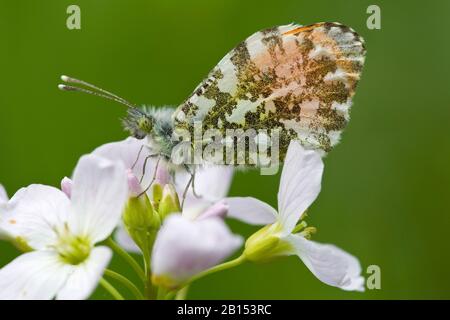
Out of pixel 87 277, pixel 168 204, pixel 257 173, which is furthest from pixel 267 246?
pixel 257 173

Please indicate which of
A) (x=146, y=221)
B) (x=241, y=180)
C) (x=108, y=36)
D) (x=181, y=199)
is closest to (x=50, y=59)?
(x=108, y=36)

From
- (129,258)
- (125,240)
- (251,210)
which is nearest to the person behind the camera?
(129,258)

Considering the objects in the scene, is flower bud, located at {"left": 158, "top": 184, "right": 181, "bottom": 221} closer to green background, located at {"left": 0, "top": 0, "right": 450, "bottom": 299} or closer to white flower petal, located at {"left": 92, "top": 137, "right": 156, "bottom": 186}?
white flower petal, located at {"left": 92, "top": 137, "right": 156, "bottom": 186}

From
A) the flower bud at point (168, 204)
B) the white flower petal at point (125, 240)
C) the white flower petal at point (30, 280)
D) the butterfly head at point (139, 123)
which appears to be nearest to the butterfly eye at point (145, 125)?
the butterfly head at point (139, 123)

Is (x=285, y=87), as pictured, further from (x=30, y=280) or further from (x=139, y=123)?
(x=30, y=280)

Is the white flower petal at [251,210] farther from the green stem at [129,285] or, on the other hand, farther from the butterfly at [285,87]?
the green stem at [129,285]

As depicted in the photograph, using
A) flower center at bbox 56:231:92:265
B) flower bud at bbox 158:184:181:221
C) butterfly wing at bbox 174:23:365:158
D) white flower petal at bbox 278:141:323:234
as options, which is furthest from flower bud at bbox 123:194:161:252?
butterfly wing at bbox 174:23:365:158
